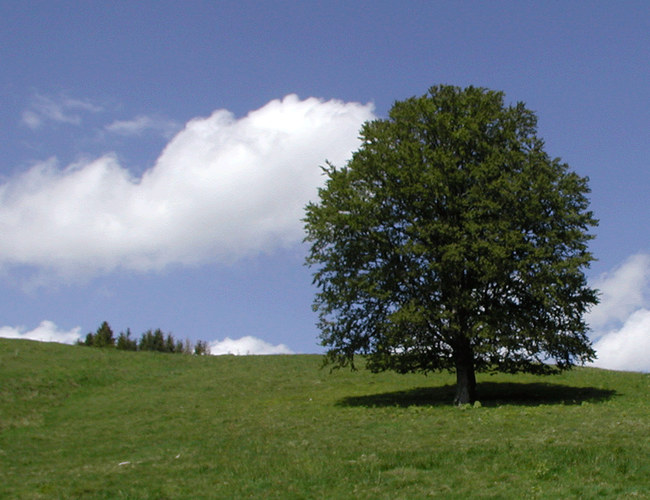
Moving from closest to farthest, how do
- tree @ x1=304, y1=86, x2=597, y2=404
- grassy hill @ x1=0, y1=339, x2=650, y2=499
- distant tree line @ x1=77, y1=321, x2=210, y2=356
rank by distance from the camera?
grassy hill @ x1=0, y1=339, x2=650, y2=499, tree @ x1=304, y1=86, x2=597, y2=404, distant tree line @ x1=77, y1=321, x2=210, y2=356

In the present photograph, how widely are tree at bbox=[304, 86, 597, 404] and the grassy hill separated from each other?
3587mm

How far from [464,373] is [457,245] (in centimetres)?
806

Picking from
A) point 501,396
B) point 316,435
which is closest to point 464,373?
point 501,396

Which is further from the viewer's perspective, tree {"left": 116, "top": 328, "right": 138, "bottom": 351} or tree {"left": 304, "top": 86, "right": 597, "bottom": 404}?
tree {"left": 116, "top": 328, "right": 138, "bottom": 351}

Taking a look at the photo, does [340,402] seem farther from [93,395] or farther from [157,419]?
[93,395]

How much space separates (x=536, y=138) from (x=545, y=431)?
1962cm

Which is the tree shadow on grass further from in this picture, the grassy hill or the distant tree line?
the distant tree line

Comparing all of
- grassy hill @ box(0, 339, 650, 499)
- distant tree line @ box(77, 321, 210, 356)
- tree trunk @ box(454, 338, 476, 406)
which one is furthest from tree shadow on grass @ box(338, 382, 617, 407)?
distant tree line @ box(77, 321, 210, 356)

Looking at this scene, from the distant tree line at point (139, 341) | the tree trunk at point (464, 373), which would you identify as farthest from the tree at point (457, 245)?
the distant tree line at point (139, 341)

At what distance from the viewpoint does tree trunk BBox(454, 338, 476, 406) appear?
34.8 meters

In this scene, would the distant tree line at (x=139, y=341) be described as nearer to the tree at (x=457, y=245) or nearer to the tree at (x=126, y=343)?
the tree at (x=126, y=343)

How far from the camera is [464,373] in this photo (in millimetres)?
35156

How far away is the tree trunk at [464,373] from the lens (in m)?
34.8

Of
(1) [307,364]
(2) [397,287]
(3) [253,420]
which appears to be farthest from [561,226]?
(1) [307,364]
